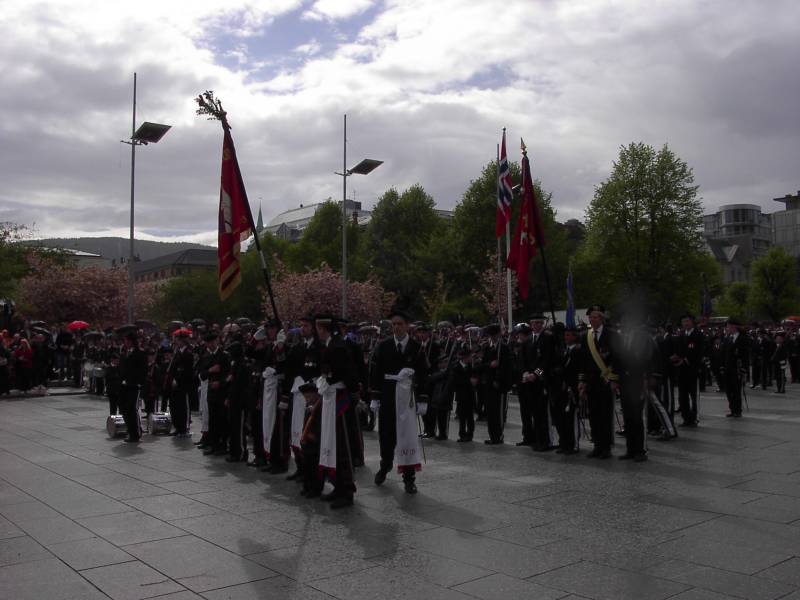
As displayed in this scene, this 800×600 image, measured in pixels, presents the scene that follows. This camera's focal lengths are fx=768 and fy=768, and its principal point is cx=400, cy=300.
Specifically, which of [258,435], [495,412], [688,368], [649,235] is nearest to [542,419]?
[495,412]

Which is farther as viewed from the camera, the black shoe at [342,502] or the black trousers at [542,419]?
the black trousers at [542,419]

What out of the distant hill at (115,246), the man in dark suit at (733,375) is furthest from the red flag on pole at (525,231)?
the distant hill at (115,246)

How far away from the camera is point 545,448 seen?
465 inches

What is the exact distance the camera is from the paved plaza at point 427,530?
5.40m

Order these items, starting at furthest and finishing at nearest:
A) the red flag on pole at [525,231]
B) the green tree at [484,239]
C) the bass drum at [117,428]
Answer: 1. the green tree at [484,239]
2. the red flag on pole at [525,231]
3. the bass drum at [117,428]

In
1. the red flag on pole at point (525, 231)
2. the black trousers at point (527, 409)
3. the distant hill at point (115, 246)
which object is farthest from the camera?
the distant hill at point (115, 246)

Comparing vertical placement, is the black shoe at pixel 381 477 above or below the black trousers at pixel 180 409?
below

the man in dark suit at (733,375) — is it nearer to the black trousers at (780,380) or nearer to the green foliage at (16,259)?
the black trousers at (780,380)

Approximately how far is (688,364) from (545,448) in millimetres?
4163

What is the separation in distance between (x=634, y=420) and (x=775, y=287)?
6932 centimetres

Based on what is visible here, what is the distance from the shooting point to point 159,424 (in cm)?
1476

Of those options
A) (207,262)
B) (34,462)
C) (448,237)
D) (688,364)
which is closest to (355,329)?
(688,364)

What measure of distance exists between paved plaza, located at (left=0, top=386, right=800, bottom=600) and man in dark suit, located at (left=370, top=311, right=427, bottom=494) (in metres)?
0.49

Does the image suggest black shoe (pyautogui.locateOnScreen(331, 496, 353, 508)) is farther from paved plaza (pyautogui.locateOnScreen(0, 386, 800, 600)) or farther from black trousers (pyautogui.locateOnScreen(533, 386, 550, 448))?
black trousers (pyautogui.locateOnScreen(533, 386, 550, 448))
